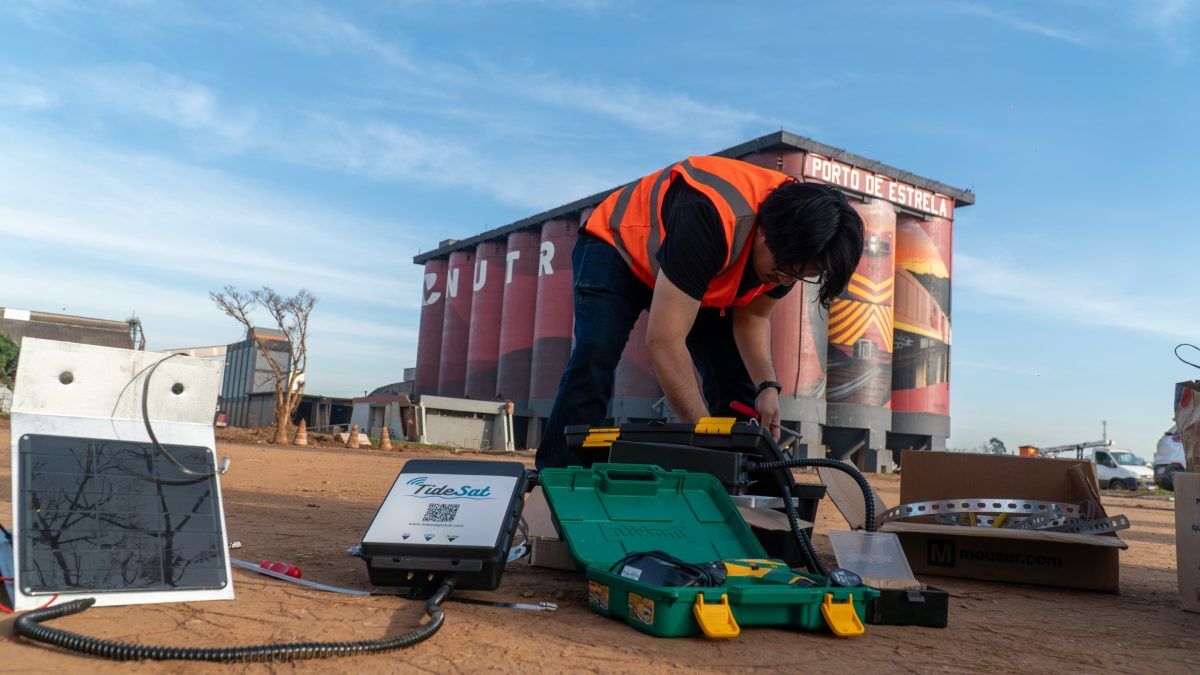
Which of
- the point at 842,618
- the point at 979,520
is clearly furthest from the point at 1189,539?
the point at 842,618

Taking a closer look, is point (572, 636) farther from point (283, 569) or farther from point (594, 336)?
point (594, 336)

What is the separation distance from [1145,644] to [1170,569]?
8.36ft

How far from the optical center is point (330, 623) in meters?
1.71

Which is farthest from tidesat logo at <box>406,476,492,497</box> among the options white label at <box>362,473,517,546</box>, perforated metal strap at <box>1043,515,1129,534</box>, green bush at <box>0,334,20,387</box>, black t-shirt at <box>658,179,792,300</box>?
green bush at <box>0,334,20,387</box>

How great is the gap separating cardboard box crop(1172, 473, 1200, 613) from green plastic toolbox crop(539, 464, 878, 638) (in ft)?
4.49

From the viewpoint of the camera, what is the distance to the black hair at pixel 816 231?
2.64 m

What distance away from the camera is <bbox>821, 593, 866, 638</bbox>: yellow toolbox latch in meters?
1.84

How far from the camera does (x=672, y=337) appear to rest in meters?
2.76

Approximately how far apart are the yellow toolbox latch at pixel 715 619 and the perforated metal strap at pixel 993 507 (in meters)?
1.62

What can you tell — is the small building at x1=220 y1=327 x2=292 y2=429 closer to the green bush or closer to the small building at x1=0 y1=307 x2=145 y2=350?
the small building at x1=0 y1=307 x2=145 y2=350

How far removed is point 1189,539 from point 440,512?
2361mm

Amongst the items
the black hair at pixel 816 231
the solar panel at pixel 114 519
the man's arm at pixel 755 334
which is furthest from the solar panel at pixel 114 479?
the man's arm at pixel 755 334

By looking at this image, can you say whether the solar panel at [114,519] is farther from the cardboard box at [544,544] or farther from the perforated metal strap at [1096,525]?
the perforated metal strap at [1096,525]

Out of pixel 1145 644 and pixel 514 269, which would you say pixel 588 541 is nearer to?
pixel 1145 644
